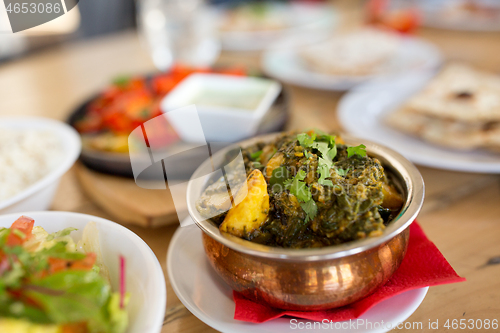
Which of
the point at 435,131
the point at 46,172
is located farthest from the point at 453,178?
the point at 46,172

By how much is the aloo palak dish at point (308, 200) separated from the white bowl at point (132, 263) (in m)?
0.17

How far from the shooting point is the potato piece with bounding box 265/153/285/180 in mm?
979

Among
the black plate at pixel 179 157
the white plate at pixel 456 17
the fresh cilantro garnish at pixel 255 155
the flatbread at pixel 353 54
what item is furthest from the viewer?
the white plate at pixel 456 17

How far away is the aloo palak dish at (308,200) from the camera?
857 millimetres

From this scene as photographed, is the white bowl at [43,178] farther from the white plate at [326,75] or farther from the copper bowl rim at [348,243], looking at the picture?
the white plate at [326,75]

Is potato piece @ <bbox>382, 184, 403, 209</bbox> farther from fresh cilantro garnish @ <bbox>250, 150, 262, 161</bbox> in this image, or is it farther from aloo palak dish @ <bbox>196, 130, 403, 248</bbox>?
fresh cilantro garnish @ <bbox>250, 150, 262, 161</bbox>

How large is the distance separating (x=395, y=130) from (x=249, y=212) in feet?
3.90

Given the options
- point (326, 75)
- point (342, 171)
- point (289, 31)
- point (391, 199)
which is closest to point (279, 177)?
point (342, 171)

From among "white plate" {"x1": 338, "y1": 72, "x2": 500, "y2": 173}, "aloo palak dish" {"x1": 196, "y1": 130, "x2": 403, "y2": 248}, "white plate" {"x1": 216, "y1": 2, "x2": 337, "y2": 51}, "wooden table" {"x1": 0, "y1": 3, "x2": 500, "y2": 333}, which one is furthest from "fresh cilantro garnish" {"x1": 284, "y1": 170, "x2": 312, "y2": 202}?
"white plate" {"x1": 216, "y1": 2, "x2": 337, "y2": 51}

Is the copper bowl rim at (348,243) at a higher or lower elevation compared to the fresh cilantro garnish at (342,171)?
lower

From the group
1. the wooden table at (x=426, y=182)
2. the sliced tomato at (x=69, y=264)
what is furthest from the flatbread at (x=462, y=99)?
the sliced tomato at (x=69, y=264)

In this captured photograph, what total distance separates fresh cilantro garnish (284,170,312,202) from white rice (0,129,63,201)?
3.01 feet

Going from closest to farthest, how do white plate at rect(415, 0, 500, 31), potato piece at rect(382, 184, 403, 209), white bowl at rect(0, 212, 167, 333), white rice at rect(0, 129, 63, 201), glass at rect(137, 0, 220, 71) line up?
1. white bowl at rect(0, 212, 167, 333)
2. potato piece at rect(382, 184, 403, 209)
3. white rice at rect(0, 129, 63, 201)
4. glass at rect(137, 0, 220, 71)
5. white plate at rect(415, 0, 500, 31)

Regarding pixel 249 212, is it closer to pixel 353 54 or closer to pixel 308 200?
pixel 308 200
